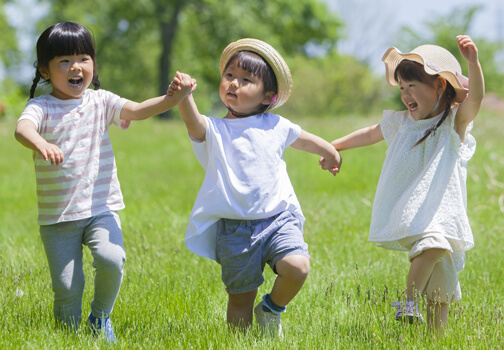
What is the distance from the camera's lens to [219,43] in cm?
3241

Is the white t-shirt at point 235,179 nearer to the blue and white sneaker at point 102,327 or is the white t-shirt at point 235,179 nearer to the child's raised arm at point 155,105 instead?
the child's raised arm at point 155,105

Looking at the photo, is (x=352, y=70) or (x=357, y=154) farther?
(x=352, y=70)

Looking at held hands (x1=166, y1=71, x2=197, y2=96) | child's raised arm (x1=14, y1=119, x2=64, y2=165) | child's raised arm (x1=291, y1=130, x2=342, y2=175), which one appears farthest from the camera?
child's raised arm (x1=291, y1=130, x2=342, y2=175)

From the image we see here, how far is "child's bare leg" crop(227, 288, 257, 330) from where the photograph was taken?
3736mm

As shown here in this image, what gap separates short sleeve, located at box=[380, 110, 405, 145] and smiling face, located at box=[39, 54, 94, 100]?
184 centimetres

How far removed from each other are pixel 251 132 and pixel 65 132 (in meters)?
1.06

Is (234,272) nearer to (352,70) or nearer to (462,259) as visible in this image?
(462,259)

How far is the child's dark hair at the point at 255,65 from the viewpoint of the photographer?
3.73 m

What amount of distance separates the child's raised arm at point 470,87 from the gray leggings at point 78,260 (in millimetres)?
2126

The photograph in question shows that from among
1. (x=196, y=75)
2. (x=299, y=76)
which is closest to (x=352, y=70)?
(x=299, y=76)

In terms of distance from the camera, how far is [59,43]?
11.9 feet

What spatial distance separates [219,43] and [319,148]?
95.7 feet

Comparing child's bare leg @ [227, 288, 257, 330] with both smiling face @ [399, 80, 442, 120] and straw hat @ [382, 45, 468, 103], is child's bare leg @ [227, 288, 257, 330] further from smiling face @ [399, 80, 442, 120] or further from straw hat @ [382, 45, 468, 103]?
straw hat @ [382, 45, 468, 103]

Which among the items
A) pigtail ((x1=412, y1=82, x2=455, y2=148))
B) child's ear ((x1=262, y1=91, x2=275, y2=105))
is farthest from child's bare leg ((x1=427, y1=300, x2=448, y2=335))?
child's ear ((x1=262, y1=91, x2=275, y2=105))
